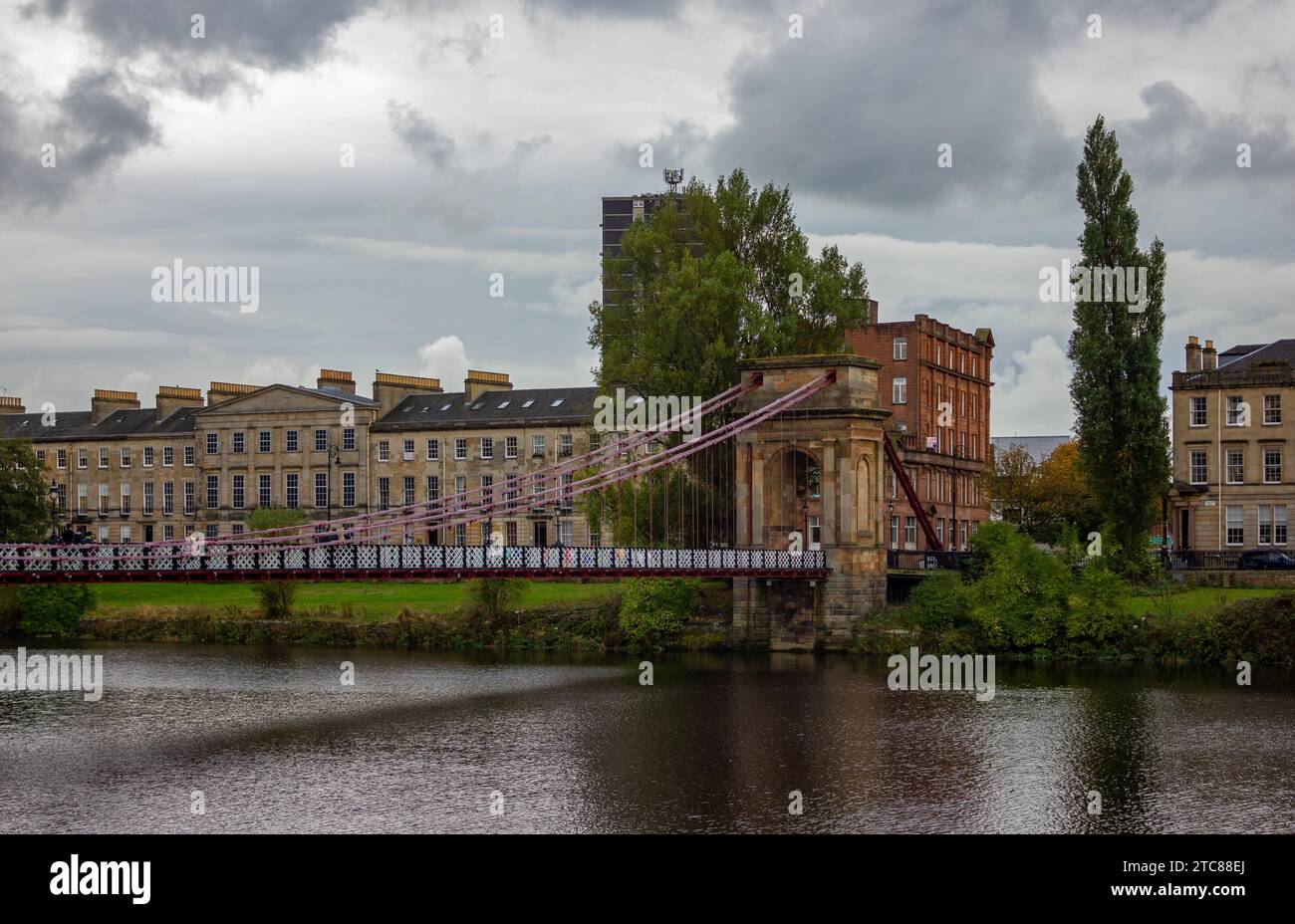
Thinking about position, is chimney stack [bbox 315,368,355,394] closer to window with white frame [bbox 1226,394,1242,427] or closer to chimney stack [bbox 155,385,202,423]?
chimney stack [bbox 155,385,202,423]

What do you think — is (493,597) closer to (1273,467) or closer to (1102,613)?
(1102,613)

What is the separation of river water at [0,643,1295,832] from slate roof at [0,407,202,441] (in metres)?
58.8

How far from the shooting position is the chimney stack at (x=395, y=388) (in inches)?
4188

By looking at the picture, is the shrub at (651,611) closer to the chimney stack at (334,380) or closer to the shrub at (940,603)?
the shrub at (940,603)

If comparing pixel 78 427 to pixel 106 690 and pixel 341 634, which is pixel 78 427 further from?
pixel 106 690

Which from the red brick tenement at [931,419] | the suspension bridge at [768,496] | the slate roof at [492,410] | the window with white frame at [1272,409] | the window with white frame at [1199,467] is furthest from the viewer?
the slate roof at [492,410]

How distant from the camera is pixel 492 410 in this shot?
339 ft

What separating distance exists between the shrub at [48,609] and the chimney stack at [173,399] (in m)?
42.5

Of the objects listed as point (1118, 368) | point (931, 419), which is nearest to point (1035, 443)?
point (931, 419)

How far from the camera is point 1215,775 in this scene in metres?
36.2

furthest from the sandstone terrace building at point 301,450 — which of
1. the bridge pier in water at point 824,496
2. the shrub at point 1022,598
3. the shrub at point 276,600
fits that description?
the shrub at point 1022,598

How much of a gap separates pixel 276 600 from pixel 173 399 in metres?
46.8

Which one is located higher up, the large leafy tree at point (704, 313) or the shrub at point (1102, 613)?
the large leafy tree at point (704, 313)
